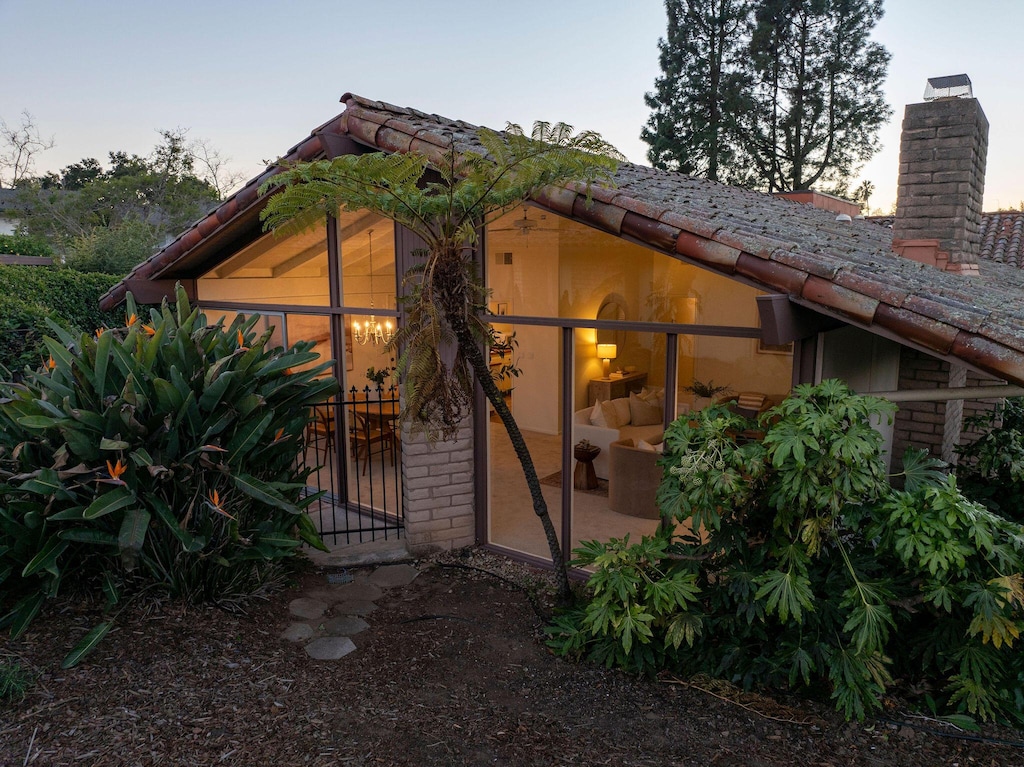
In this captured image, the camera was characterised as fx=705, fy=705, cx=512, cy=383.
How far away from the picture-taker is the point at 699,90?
29.9 m

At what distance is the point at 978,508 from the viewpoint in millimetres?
4000

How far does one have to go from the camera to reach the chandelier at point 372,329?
24.8 ft

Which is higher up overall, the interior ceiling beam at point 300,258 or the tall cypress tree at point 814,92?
the tall cypress tree at point 814,92

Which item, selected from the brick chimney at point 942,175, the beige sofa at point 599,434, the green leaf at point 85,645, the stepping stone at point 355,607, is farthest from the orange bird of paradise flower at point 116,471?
the brick chimney at point 942,175

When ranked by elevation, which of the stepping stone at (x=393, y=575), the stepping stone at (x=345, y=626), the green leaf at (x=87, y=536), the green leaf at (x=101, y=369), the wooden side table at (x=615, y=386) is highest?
the green leaf at (x=101, y=369)

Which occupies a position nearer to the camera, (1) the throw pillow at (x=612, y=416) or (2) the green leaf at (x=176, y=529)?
(2) the green leaf at (x=176, y=529)

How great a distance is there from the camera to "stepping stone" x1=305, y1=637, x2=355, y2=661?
5.01 metres

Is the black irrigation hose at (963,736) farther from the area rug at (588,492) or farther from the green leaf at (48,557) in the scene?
the green leaf at (48,557)

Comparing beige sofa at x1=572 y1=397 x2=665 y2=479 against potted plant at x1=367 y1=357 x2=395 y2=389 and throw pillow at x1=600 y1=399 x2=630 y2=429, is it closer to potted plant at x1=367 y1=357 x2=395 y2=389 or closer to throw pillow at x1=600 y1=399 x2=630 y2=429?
throw pillow at x1=600 y1=399 x2=630 y2=429

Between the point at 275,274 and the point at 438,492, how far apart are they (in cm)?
369

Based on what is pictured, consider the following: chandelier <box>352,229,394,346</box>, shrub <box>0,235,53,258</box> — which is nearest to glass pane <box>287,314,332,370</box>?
chandelier <box>352,229,394,346</box>

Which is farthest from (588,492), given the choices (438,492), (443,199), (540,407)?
(443,199)

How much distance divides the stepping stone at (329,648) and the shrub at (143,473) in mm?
824

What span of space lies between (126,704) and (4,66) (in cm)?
2599
